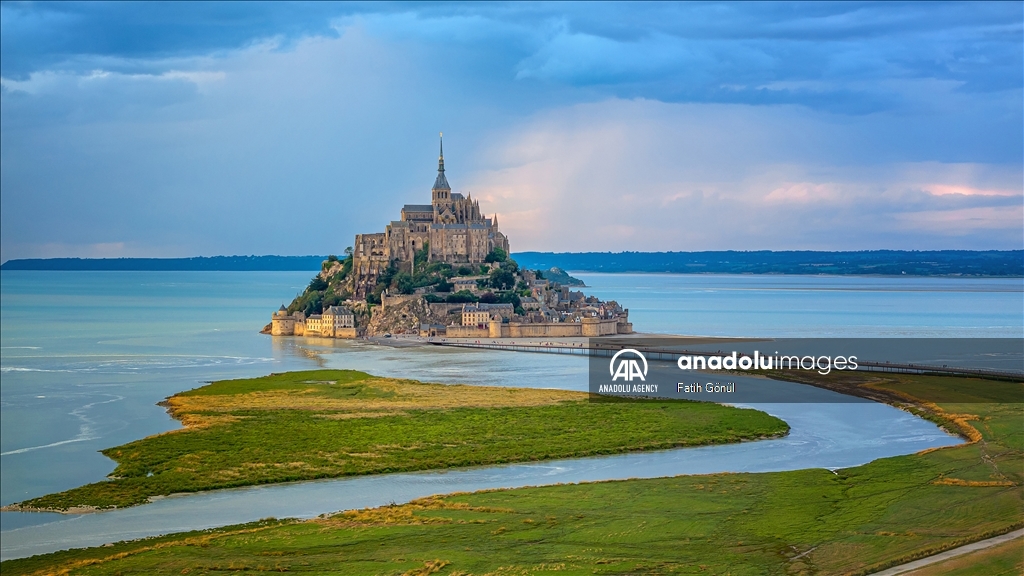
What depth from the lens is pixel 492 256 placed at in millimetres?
108875

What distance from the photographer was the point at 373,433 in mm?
39250

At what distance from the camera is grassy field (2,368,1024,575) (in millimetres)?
23312

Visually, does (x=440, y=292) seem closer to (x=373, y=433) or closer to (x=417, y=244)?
(x=417, y=244)

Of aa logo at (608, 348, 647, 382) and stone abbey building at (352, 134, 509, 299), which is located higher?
stone abbey building at (352, 134, 509, 299)

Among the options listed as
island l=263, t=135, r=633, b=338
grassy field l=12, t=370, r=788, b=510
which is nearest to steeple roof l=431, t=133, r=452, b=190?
island l=263, t=135, r=633, b=338

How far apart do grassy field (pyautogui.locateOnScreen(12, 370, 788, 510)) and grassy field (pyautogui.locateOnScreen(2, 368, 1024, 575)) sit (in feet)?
17.1

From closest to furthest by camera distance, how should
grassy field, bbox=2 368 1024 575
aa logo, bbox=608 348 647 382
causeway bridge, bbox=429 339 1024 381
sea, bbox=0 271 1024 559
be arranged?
grassy field, bbox=2 368 1024 575, sea, bbox=0 271 1024 559, causeway bridge, bbox=429 339 1024 381, aa logo, bbox=608 348 647 382

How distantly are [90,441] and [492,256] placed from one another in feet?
239

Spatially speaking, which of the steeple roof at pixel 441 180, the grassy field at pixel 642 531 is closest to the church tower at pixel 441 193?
the steeple roof at pixel 441 180

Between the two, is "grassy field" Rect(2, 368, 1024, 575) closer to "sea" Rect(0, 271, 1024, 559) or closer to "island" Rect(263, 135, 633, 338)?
"sea" Rect(0, 271, 1024, 559)

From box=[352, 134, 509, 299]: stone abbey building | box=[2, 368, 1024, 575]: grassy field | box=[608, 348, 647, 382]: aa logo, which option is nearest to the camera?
box=[2, 368, 1024, 575]: grassy field

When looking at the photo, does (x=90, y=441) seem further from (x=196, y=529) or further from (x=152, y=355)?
(x=152, y=355)

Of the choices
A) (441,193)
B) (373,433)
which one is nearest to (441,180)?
(441,193)

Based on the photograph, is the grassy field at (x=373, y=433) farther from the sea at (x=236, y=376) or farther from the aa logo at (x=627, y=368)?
the aa logo at (x=627, y=368)
